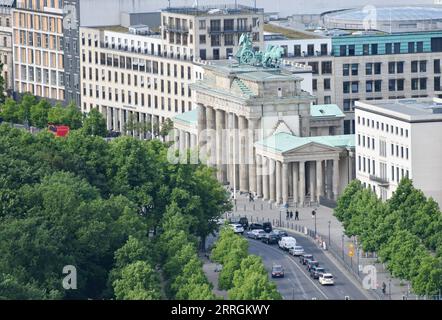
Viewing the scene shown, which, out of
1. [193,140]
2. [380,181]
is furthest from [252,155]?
[380,181]

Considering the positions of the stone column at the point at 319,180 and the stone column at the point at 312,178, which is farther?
the stone column at the point at 312,178

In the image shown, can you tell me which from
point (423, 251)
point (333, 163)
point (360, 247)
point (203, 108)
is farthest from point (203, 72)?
point (423, 251)

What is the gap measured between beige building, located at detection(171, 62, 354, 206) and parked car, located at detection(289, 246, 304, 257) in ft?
89.6

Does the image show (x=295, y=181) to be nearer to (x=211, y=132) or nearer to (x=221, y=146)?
(x=221, y=146)

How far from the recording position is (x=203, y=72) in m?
199

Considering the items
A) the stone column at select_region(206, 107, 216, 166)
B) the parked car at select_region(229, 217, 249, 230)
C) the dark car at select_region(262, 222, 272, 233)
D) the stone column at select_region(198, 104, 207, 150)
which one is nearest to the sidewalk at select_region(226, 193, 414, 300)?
the parked car at select_region(229, 217, 249, 230)

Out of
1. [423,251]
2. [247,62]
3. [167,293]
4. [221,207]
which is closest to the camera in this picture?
[167,293]

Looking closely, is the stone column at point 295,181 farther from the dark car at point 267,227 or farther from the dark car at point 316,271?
the dark car at point 316,271

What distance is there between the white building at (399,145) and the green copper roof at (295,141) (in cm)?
410

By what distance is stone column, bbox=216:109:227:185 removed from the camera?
186m

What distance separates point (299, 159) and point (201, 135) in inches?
675

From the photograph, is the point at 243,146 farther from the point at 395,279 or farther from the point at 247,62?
the point at 395,279

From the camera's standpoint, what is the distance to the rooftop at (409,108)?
159625 millimetres

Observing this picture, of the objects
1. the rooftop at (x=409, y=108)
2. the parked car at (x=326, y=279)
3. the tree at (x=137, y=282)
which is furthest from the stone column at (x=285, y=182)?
the tree at (x=137, y=282)
